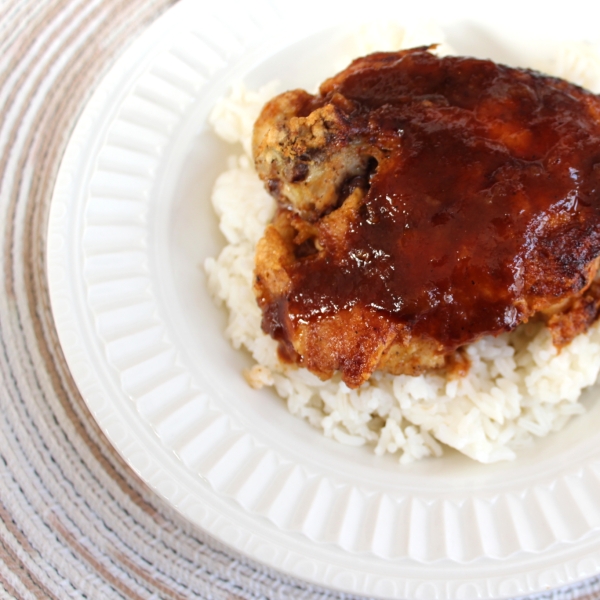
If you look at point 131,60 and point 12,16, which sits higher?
point 12,16

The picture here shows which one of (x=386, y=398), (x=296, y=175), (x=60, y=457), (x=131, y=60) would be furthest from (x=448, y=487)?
(x=131, y=60)

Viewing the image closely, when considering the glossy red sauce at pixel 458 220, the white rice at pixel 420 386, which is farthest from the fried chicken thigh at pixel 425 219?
the white rice at pixel 420 386

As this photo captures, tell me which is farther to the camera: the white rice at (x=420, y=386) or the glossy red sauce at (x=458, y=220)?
the white rice at (x=420, y=386)

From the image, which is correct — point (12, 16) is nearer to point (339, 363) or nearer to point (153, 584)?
point (339, 363)

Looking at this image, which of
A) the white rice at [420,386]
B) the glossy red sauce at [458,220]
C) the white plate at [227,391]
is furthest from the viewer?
the white rice at [420,386]

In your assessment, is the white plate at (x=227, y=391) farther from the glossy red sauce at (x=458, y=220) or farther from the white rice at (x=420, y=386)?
the glossy red sauce at (x=458, y=220)

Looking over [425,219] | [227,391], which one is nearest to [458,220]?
[425,219]
